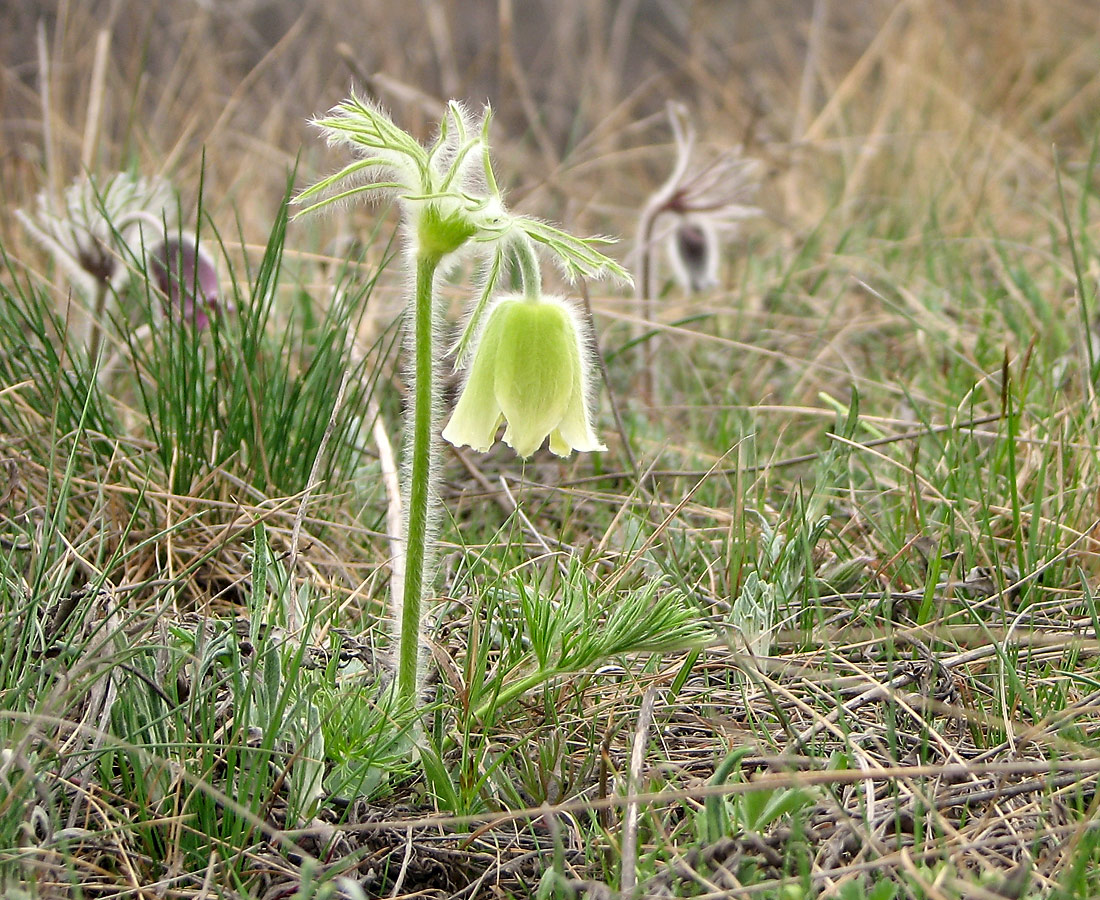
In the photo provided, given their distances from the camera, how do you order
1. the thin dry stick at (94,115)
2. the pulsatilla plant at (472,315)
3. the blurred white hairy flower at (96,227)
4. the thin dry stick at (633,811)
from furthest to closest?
1. the thin dry stick at (94,115)
2. the blurred white hairy flower at (96,227)
3. the pulsatilla plant at (472,315)
4. the thin dry stick at (633,811)

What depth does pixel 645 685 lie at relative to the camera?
1349 mm

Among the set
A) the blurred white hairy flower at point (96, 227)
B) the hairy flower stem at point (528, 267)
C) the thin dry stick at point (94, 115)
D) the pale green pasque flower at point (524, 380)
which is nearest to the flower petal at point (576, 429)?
the pale green pasque flower at point (524, 380)

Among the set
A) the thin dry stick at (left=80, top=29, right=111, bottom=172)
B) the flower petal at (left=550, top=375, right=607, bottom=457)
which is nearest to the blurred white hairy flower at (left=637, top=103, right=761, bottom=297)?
the thin dry stick at (left=80, top=29, right=111, bottom=172)

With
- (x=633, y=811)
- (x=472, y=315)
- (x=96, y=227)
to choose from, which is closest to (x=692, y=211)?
(x=96, y=227)

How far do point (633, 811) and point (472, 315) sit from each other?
1.74ft

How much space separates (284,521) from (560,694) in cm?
56

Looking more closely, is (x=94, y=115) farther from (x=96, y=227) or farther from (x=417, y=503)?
(x=417, y=503)

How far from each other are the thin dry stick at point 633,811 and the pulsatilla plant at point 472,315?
247mm

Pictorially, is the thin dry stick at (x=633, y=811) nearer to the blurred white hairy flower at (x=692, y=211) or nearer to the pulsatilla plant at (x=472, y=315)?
the pulsatilla plant at (x=472, y=315)

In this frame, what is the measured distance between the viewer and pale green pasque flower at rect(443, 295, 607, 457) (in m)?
A: 1.12

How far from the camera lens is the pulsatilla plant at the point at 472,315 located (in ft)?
3.61

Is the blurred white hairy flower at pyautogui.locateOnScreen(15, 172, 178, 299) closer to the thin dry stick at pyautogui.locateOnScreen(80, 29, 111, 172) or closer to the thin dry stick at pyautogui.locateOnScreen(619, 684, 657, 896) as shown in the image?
the thin dry stick at pyautogui.locateOnScreen(80, 29, 111, 172)

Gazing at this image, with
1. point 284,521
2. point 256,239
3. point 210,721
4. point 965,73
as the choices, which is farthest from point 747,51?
point 210,721

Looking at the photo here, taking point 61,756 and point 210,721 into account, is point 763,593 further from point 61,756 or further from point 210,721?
point 61,756
